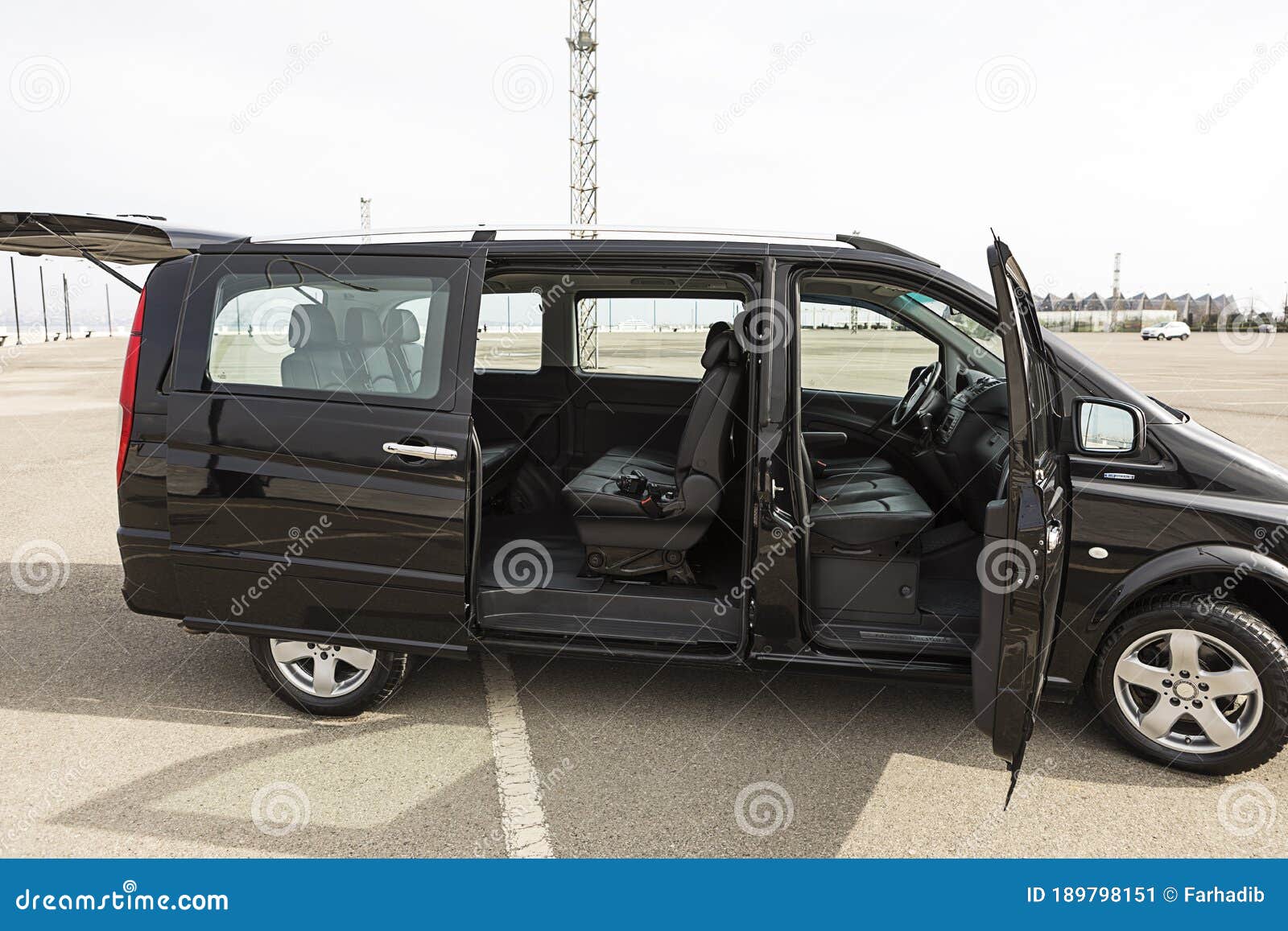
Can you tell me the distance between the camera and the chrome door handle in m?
3.27

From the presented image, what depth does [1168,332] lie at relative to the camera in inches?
2116

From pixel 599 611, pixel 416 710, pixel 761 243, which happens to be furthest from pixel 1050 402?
pixel 416 710

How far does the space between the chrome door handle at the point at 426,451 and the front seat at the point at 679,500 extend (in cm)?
77

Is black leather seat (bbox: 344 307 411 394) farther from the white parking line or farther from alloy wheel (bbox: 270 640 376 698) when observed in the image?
the white parking line

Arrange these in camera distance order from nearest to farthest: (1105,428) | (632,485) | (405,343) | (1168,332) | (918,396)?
(1105,428) → (405,343) → (632,485) → (918,396) → (1168,332)

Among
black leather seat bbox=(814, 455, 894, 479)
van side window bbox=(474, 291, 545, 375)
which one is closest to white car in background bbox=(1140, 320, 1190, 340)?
black leather seat bbox=(814, 455, 894, 479)

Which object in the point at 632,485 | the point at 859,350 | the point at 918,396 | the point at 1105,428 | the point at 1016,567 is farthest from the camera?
the point at 859,350

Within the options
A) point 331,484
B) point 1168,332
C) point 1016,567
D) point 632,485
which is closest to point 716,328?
point 632,485

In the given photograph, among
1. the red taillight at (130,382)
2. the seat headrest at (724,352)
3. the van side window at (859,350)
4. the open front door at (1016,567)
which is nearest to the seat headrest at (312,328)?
the red taillight at (130,382)

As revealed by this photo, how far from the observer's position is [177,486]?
3477 millimetres

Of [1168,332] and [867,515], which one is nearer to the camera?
[867,515]

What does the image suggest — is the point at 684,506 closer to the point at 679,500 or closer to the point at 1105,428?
the point at 679,500

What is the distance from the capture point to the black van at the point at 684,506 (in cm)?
303

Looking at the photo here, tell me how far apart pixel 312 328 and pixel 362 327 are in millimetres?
220
